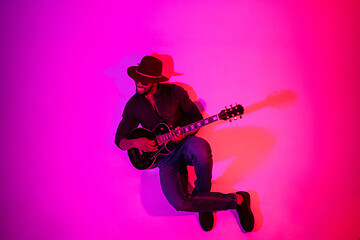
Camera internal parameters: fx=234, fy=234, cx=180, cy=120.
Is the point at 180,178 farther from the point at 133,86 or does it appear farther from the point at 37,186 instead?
the point at 37,186

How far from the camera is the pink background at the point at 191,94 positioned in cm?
241

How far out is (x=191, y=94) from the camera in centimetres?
252

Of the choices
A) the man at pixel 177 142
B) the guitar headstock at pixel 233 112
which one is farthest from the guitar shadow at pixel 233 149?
the guitar headstock at pixel 233 112

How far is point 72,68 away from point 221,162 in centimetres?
194

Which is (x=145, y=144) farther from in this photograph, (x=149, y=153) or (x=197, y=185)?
(x=197, y=185)

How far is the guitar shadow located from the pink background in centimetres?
1

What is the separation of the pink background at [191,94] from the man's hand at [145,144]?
45 cm

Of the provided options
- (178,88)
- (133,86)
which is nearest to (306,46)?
(178,88)

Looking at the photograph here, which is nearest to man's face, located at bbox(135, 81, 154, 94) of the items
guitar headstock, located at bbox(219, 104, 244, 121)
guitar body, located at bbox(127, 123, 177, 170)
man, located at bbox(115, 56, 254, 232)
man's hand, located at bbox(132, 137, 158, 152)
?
man, located at bbox(115, 56, 254, 232)

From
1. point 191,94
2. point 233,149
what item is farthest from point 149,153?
point 233,149

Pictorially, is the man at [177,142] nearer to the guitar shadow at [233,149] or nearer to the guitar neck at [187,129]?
the guitar neck at [187,129]

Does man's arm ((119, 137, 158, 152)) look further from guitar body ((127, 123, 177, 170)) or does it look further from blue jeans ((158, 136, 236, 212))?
blue jeans ((158, 136, 236, 212))

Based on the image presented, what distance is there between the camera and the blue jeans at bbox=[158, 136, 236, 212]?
216 centimetres

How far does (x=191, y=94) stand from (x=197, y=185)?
3.11 feet
